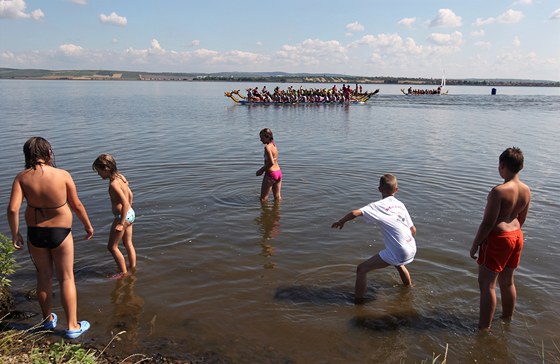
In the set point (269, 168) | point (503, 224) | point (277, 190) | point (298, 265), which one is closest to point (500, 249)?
point (503, 224)

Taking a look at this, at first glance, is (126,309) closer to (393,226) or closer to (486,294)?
(393,226)

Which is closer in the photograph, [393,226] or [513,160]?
[513,160]

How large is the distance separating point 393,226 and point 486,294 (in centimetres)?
129

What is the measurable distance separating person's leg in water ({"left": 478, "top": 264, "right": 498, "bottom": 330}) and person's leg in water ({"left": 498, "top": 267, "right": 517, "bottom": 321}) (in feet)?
0.66

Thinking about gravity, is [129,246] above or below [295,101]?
below

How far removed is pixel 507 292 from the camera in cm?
513

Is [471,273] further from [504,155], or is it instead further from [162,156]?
[162,156]

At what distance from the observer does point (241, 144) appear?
19750 mm

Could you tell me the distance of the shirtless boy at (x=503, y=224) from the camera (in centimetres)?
450

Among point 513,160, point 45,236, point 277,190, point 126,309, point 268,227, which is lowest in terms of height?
point 126,309

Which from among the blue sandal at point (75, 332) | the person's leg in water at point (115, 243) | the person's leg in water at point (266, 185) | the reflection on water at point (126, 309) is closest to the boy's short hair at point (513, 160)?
the reflection on water at point (126, 309)

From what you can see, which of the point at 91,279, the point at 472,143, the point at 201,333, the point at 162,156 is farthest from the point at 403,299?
the point at 472,143

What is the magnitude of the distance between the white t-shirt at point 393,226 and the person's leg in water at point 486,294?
2.77 feet

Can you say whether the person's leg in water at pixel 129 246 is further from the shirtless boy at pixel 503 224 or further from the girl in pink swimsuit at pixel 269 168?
the shirtless boy at pixel 503 224
